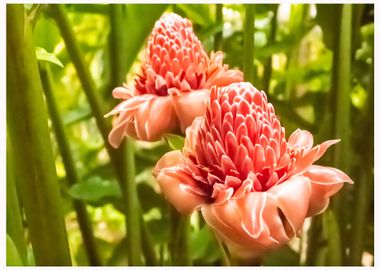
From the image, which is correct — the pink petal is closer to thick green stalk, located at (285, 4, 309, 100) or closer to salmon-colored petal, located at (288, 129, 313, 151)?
salmon-colored petal, located at (288, 129, 313, 151)

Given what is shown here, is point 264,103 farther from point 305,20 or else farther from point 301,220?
point 305,20

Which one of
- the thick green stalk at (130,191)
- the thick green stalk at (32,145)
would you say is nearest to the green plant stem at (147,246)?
the thick green stalk at (130,191)

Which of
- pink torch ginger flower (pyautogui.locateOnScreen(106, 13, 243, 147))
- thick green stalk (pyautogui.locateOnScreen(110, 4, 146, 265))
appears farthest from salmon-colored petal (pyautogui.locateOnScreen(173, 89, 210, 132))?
thick green stalk (pyautogui.locateOnScreen(110, 4, 146, 265))

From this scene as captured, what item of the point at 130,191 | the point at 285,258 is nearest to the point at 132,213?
the point at 130,191

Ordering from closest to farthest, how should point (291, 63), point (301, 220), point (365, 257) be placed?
point (301, 220) → point (365, 257) → point (291, 63)

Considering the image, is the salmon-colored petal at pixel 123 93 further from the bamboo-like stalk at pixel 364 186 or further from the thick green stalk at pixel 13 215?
the bamboo-like stalk at pixel 364 186

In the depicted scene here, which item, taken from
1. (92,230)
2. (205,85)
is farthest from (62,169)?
(205,85)
